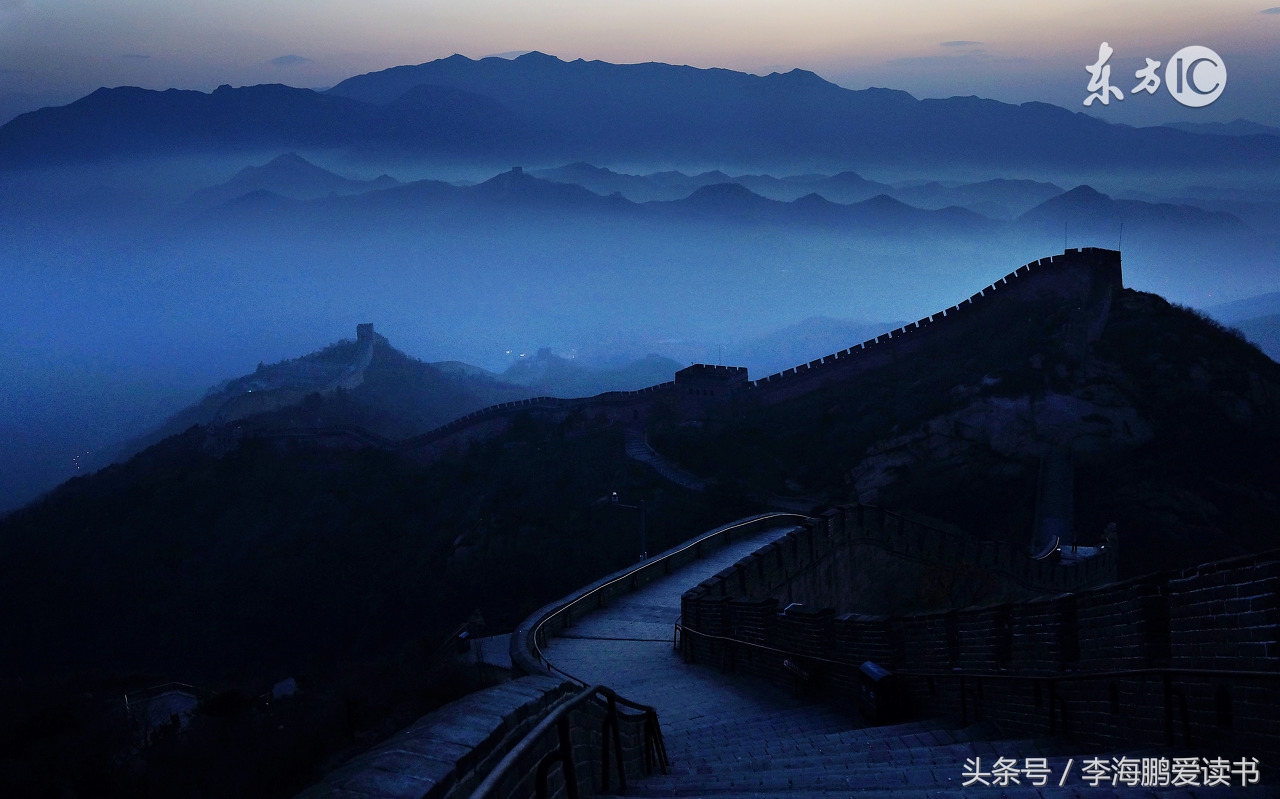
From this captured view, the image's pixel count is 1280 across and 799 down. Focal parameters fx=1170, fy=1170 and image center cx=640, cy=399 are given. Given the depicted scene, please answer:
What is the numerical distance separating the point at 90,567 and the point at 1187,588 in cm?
6391

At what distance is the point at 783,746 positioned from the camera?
9.20m

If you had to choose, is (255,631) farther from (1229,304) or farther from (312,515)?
(1229,304)

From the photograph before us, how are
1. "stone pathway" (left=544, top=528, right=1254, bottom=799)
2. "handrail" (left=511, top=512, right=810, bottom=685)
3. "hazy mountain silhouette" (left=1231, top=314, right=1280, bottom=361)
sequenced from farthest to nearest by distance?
1. "hazy mountain silhouette" (left=1231, top=314, right=1280, bottom=361)
2. "handrail" (left=511, top=512, right=810, bottom=685)
3. "stone pathway" (left=544, top=528, right=1254, bottom=799)

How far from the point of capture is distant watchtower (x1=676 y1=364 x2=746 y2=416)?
51250 mm

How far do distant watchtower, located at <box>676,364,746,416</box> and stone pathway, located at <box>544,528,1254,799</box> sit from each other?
34.0m

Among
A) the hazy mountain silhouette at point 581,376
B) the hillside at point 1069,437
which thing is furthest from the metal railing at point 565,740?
the hazy mountain silhouette at point 581,376

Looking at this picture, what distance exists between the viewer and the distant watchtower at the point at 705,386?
2018 inches

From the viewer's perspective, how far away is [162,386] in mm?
163375

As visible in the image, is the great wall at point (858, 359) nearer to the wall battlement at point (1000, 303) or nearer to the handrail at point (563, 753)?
the wall battlement at point (1000, 303)

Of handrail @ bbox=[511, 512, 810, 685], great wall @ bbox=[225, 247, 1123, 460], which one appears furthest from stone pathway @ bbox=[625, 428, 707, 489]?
handrail @ bbox=[511, 512, 810, 685]

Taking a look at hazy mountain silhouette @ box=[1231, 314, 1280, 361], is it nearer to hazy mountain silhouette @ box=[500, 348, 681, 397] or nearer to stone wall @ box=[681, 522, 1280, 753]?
hazy mountain silhouette @ box=[500, 348, 681, 397]

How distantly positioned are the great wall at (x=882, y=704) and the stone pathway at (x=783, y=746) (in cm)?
3

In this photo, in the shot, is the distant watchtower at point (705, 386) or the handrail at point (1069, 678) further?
the distant watchtower at point (705, 386)

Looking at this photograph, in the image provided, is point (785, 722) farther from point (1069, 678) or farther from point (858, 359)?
point (858, 359)
